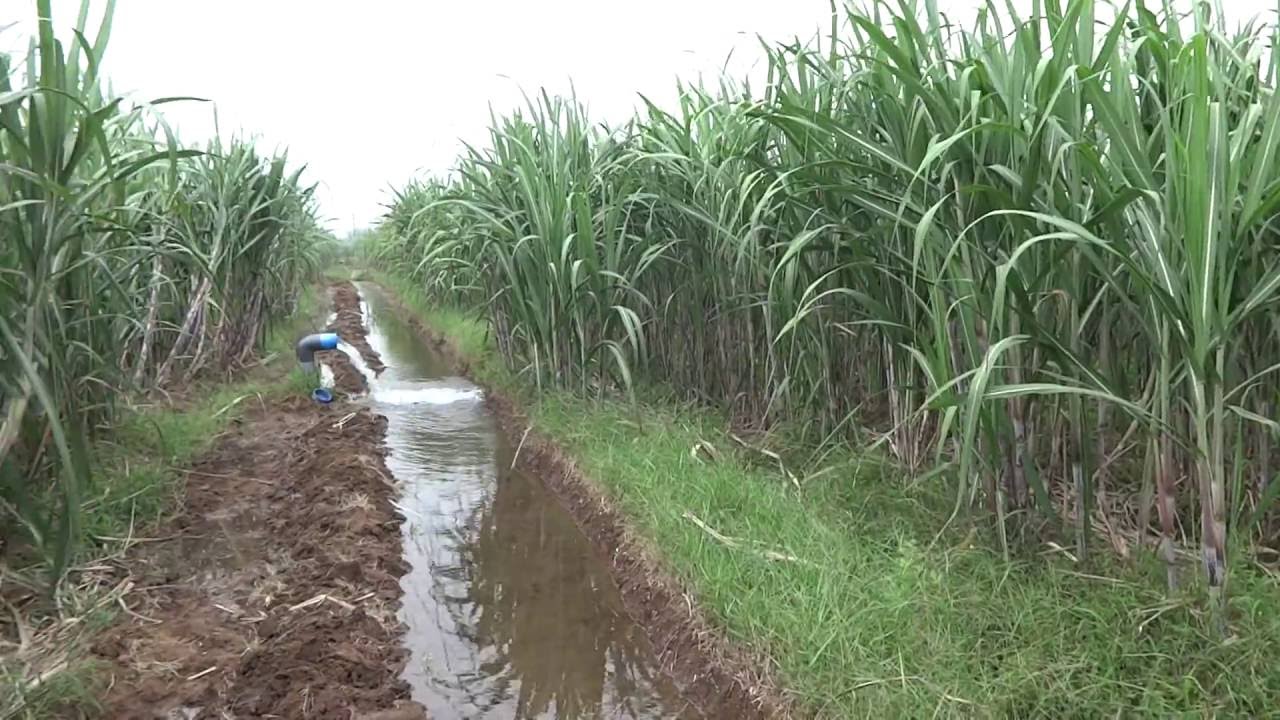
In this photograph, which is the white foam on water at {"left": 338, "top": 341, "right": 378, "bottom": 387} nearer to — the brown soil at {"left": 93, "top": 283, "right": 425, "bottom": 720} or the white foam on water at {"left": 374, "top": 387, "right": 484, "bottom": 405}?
the white foam on water at {"left": 374, "top": 387, "right": 484, "bottom": 405}

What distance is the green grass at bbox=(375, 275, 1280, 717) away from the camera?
1601mm

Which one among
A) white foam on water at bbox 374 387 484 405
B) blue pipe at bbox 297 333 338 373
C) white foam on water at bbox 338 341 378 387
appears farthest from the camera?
white foam on water at bbox 338 341 378 387

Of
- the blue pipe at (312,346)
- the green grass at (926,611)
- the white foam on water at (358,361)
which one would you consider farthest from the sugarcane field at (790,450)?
the white foam on water at (358,361)

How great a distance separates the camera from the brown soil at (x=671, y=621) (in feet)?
6.56

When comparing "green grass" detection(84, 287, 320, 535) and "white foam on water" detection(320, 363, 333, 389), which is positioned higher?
"green grass" detection(84, 287, 320, 535)

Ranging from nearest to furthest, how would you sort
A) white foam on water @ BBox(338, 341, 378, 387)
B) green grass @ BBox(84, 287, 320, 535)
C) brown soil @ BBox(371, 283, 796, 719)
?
brown soil @ BBox(371, 283, 796, 719)
green grass @ BBox(84, 287, 320, 535)
white foam on water @ BBox(338, 341, 378, 387)

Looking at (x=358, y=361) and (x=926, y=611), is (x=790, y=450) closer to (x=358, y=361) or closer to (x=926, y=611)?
(x=926, y=611)

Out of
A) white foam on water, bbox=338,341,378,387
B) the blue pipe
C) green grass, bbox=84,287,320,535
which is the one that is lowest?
white foam on water, bbox=338,341,378,387

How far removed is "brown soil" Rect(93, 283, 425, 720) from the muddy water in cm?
11

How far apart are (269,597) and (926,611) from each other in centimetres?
191

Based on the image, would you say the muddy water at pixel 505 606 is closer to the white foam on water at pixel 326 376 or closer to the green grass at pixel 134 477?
the green grass at pixel 134 477

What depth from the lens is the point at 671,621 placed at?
2.44m

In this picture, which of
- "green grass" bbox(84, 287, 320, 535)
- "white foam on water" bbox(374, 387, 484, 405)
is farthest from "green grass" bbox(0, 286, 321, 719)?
"white foam on water" bbox(374, 387, 484, 405)

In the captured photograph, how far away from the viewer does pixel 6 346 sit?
6.58ft
